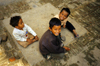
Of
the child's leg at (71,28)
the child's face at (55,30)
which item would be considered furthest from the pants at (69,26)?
the child's face at (55,30)

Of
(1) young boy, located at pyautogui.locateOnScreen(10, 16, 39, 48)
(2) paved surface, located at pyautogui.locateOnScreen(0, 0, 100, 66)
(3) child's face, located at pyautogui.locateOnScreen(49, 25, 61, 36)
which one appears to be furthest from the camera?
(2) paved surface, located at pyautogui.locateOnScreen(0, 0, 100, 66)

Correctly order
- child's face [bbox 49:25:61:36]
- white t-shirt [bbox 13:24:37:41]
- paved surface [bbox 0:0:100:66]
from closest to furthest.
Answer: child's face [bbox 49:25:61:36]
white t-shirt [bbox 13:24:37:41]
paved surface [bbox 0:0:100:66]

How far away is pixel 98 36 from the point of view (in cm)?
214

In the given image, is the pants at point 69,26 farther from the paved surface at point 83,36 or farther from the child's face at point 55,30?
the child's face at point 55,30

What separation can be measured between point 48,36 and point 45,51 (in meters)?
0.38

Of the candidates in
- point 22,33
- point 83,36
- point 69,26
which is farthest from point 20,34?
point 83,36

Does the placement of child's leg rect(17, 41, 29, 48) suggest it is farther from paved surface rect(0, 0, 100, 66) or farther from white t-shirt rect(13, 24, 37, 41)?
paved surface rect(0, 0, 100, 66)

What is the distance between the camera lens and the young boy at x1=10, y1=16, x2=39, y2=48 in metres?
1.47

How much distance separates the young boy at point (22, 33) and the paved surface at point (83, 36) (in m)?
0.59

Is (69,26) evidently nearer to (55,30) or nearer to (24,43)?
(55,30)

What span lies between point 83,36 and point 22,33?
1592 millimetres

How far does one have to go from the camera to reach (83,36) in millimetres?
2121

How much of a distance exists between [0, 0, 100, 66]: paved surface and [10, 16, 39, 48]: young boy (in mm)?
594

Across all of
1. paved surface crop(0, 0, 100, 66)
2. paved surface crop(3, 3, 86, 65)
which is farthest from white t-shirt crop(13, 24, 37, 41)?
paved surface crop(0, 0, 100, 66)
